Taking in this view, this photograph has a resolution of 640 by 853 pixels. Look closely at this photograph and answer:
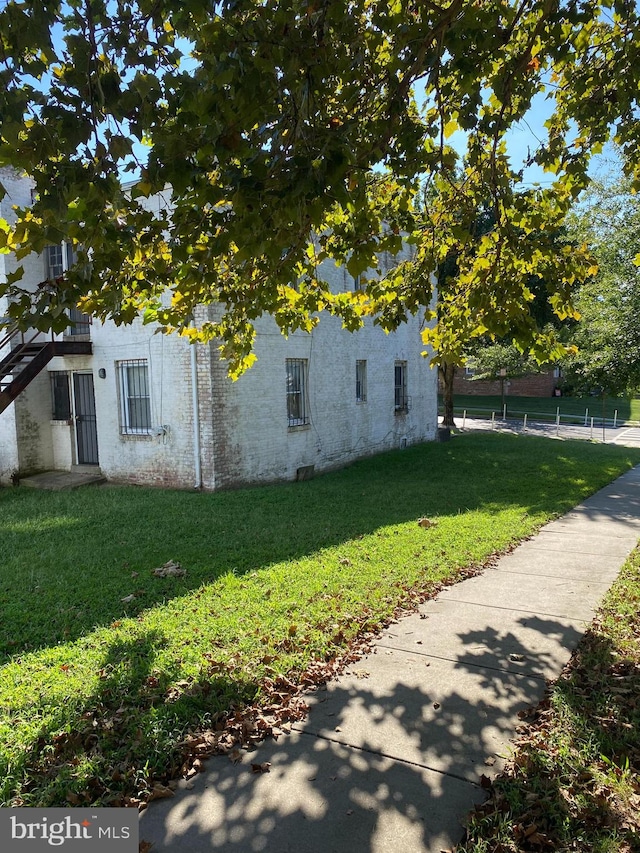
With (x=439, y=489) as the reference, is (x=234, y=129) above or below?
above

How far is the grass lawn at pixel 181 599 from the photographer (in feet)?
11.5

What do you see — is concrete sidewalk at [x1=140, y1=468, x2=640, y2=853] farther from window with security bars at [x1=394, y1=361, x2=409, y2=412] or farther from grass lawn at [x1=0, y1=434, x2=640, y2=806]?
window with security bars at [x1=394, y1=361, x2=409, y2=412]

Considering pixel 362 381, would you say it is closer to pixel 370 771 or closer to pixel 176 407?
pixel 176 407

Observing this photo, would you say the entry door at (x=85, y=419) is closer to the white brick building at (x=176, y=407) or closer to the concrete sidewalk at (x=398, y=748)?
the white brick building at (x=176, y=407)

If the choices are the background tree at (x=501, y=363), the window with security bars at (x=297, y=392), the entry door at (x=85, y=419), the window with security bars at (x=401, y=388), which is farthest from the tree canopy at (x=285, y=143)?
the background tree at (x=501, y=363)

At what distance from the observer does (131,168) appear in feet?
12.9

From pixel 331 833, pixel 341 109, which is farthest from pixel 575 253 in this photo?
pixel 331 833

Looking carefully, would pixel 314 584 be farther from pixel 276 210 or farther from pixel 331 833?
pixel 276 210

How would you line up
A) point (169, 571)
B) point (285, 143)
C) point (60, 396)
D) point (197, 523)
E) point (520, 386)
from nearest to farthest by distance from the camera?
point (285, 143) → point (169, 571) → point (197, 523) → point (60, 396) → point (520, 386)

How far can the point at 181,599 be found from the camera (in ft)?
19.1

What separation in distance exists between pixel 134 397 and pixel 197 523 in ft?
14.7

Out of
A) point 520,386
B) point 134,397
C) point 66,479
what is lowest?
point 66,479

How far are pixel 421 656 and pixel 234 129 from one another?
4005 mm

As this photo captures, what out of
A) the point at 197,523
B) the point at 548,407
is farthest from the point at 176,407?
the point at 548,407
